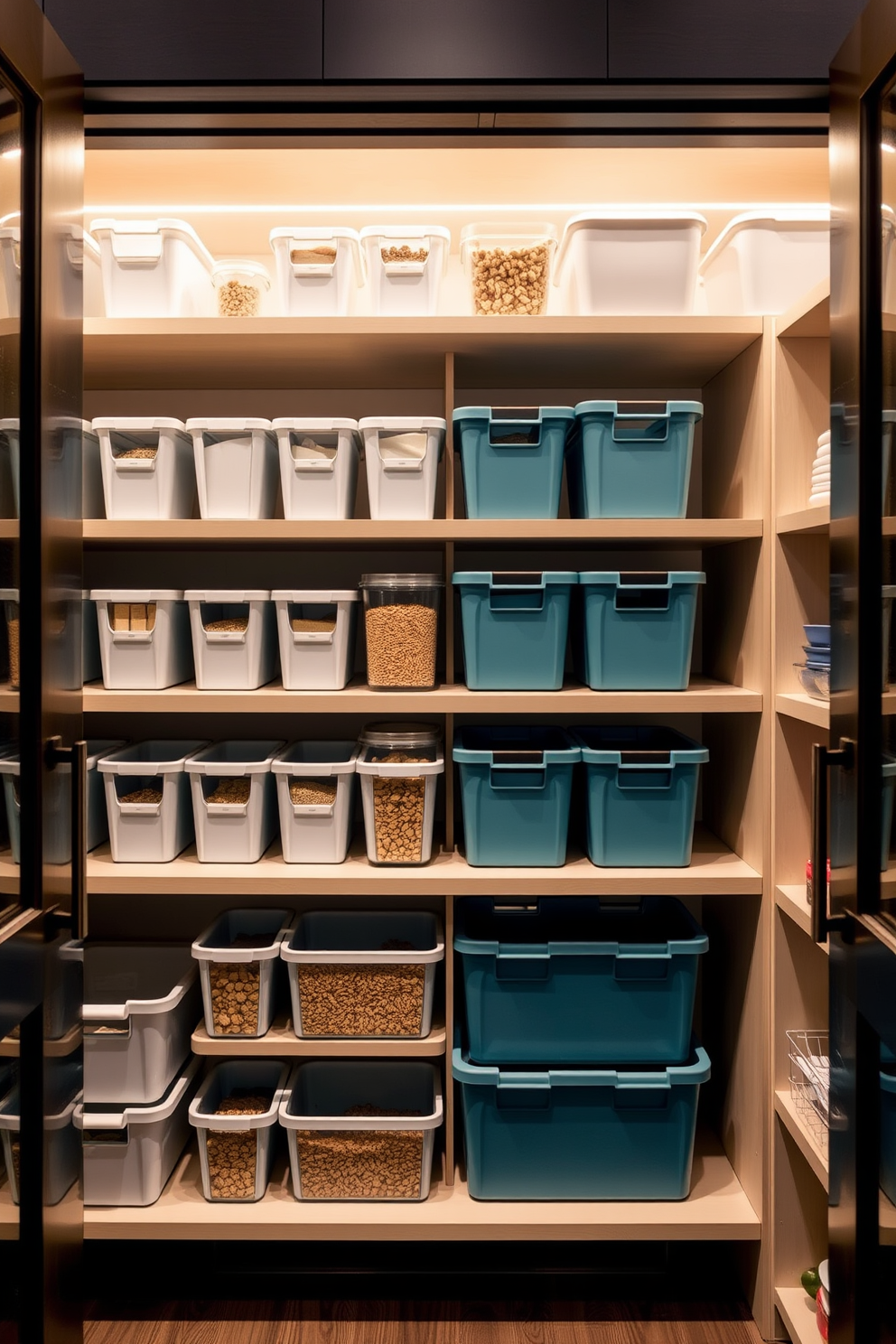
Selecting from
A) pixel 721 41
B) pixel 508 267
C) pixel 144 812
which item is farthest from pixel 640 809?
pixel 721 41

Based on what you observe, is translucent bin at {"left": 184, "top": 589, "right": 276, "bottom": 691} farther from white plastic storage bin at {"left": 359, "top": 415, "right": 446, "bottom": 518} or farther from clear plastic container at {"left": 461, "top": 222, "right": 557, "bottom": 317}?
clear plastic container at {"left": 461, "top": 222, "right": 557, "bottom": 317}

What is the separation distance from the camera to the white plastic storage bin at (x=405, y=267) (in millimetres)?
1998

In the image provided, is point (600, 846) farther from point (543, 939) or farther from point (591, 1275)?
point (591, 1275)

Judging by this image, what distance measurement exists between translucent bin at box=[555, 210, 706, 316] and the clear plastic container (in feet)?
0.22

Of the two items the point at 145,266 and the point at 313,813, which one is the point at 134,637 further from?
the point at 145,266

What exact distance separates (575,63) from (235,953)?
1.80 metres

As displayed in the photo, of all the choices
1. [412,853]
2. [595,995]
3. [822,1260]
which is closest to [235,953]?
[412,853]

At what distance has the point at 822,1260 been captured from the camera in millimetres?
1903

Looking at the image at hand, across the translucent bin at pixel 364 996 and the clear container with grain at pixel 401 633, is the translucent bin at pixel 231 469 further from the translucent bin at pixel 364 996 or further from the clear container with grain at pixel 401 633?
the translucent bin at pixel 364 996

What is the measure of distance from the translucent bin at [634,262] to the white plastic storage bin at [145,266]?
83 centimetres

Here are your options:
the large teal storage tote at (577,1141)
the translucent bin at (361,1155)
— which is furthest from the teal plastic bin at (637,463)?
the translucent bin at (361,1155)

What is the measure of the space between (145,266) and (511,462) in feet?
2.91

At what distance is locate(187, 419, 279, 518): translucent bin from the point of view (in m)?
2.05

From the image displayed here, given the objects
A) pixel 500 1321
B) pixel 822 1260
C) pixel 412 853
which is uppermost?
pixel 412 853
